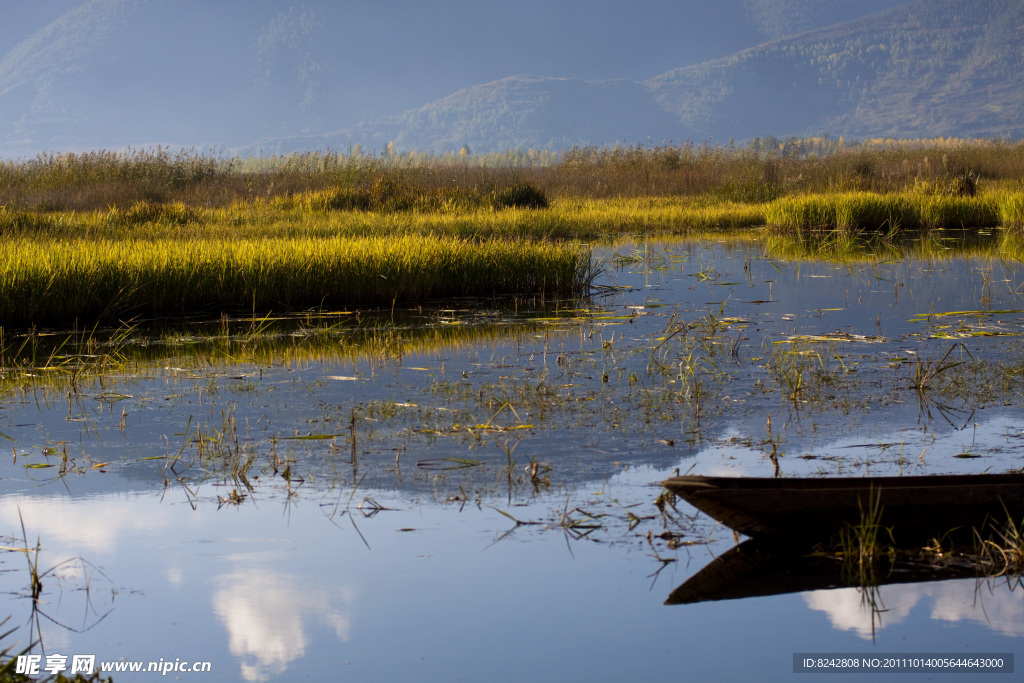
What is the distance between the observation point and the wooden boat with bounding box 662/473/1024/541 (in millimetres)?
3781

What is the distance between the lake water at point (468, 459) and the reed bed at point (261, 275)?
0.74 m

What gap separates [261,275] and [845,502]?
317 inches

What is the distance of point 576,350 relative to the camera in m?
8.17

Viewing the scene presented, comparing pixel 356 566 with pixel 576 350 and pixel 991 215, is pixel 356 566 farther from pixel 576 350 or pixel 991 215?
pixel 991 215

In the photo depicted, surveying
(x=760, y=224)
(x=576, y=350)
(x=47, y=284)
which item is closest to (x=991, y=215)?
(x=760, y=224)

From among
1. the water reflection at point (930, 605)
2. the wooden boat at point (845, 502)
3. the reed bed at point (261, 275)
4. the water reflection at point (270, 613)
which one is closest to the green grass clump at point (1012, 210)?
the reed bed at point (261, 275)

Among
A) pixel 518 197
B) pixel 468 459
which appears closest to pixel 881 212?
pixel 518 197

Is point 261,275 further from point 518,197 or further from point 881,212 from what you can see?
point 881,212

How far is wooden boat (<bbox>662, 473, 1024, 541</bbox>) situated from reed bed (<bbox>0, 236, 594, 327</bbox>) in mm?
7103

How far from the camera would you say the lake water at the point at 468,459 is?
3.55 metres

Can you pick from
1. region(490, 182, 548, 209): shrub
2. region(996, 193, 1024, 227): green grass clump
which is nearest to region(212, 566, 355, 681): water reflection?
region(490, 182, 548, 209): shrub

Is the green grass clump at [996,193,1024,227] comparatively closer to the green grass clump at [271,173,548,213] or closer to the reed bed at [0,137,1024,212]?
the reed bed at [0,137,1024,212]

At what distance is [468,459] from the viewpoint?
5258 millimetres

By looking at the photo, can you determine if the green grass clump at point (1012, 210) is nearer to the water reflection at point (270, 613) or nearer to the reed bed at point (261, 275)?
the reed bed at point (261, 275)
